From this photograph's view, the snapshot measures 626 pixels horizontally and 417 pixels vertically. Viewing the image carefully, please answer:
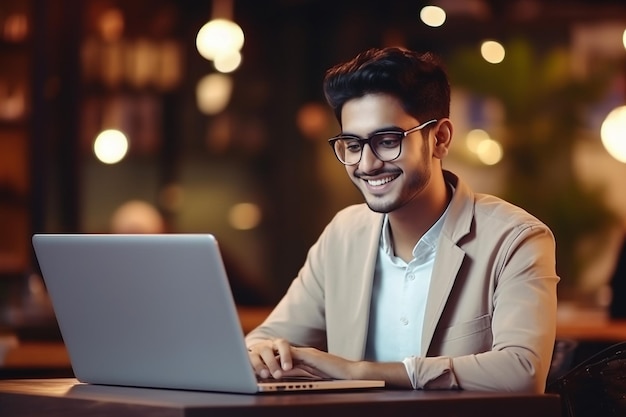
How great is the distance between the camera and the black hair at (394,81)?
2.50 m

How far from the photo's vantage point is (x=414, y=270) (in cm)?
261

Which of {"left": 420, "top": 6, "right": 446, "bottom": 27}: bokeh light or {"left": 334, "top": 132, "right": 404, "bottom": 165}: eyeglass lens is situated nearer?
{"left": 334, "top": 132, "right": 404, "bottom": 165}: eyeglass lens

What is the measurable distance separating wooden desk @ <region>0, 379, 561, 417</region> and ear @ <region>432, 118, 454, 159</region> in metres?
0.73

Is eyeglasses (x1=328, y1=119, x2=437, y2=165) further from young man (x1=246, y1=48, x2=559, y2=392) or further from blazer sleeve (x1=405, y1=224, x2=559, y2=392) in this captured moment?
blazer sleeve (x1=405, y1=224, x2=559, y2=392)

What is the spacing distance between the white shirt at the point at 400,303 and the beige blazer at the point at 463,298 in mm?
38

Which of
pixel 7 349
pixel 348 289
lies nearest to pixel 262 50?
pixel 7 349

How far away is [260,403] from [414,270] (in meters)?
0.94

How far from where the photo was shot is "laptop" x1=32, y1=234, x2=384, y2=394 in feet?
6.15

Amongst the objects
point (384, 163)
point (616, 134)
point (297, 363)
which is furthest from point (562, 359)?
point (616, 134)

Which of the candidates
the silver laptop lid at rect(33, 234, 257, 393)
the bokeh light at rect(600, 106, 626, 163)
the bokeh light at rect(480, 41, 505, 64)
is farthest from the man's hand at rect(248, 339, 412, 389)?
the bokeh light at rect(480, 41, 505, 64)

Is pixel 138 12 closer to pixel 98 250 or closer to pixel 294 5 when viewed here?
pixel 294 5

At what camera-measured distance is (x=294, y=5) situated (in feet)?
27.9

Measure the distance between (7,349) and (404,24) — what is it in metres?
4.80

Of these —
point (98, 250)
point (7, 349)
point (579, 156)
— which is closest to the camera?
point (98, 250)
